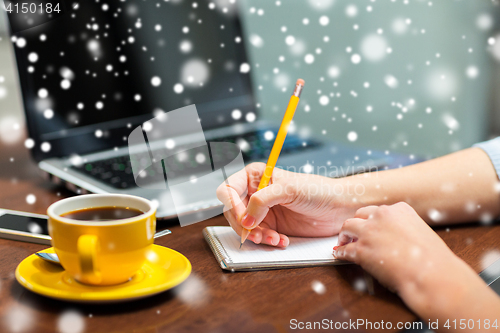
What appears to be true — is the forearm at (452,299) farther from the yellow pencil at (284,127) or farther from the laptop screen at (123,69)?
the laptop screen at (123,69)

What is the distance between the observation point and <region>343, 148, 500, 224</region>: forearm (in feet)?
1.80

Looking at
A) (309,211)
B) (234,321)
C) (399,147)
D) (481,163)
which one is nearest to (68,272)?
(234,321)

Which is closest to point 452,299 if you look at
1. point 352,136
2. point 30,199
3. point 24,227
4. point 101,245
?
point 101,245

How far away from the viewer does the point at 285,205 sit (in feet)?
1.63

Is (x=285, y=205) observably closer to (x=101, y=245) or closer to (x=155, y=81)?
(x=101, y=245)

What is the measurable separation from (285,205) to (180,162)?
1.05ft

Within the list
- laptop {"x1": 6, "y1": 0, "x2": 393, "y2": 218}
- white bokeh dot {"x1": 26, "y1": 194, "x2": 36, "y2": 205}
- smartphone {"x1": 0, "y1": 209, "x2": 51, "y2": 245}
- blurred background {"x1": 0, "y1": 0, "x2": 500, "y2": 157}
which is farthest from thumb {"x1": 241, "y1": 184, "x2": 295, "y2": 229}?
blurred background {"x1": 0, "y1": 0, "x2": 500, "y2": 157}

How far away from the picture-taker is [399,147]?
69.0 inches

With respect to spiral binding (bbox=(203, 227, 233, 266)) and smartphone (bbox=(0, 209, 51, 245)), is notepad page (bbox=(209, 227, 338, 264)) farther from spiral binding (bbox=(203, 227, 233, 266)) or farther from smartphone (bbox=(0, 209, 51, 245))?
smartphone (bbox=(0, 209, 51, 245))

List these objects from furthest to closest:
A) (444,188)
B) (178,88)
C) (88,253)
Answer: (178,88)
(444,188)
(88,253)

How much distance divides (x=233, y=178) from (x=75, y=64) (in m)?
0.50

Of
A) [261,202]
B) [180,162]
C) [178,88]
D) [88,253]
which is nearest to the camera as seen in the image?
[88,253]

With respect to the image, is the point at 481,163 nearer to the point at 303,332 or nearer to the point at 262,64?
the point at 303,332

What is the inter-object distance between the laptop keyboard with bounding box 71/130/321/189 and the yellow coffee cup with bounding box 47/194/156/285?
31 centimetres
